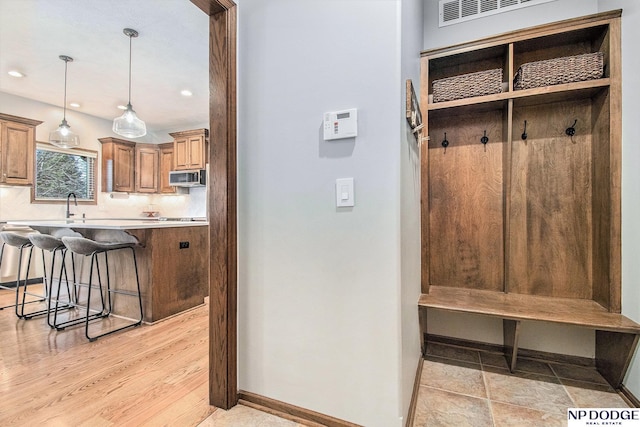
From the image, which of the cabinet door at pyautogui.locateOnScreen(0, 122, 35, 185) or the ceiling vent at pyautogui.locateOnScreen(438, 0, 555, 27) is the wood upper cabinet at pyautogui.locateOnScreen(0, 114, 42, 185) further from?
the ceiling vent at pyautogui.locateOnScreen(438, 0, 555, 27)

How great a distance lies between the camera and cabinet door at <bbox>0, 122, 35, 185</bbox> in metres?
4.16

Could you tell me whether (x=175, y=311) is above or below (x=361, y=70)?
below

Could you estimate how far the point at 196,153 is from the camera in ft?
18.7

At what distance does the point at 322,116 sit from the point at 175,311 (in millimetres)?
2683

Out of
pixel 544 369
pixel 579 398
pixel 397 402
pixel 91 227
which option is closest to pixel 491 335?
pixel 544 369

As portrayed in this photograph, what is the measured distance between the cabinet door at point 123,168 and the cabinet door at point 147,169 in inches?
4.0

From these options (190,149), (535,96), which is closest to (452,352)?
(535,96)

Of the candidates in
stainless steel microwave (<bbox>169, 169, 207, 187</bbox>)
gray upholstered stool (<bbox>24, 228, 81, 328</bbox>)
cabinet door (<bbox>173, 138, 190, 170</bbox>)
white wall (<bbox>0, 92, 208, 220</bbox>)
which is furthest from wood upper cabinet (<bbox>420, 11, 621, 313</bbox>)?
white wall (<bbox>0, 92, 208, 220</bbox>)

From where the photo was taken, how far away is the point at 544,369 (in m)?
2.04

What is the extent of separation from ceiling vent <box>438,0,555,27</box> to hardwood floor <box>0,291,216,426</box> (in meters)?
3.09

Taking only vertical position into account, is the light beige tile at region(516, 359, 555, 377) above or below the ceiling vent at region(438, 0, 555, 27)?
below

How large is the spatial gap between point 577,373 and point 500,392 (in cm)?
65

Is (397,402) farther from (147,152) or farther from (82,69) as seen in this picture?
(147,152)

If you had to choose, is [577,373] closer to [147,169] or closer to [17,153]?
[17,153]
